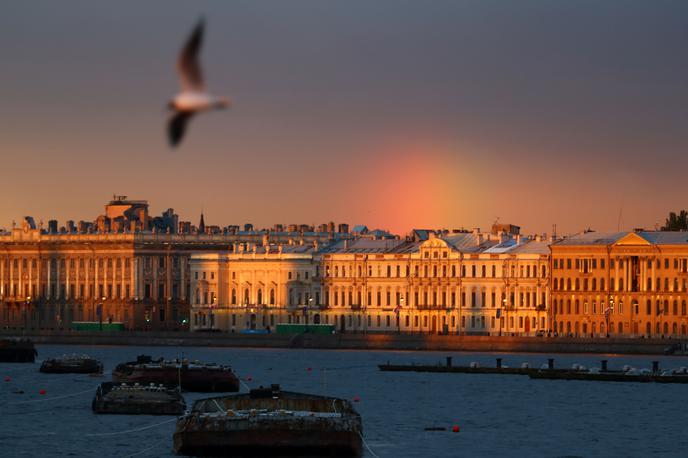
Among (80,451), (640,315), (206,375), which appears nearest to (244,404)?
(80,451)

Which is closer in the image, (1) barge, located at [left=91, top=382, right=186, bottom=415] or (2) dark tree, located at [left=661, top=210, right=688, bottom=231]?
(1) barge, located at [left=91, top=382, right=186, bottom=415]

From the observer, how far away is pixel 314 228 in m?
158

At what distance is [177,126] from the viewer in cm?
2894

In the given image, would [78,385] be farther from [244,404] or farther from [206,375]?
[244,404]

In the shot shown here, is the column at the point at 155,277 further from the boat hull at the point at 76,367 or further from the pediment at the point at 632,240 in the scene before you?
the boat hull at the point at 76,367

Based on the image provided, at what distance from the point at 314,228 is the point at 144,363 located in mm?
77340

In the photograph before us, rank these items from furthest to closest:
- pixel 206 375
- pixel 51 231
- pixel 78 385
→ pixel 51 231
pixel 78 385
pixel 206 375

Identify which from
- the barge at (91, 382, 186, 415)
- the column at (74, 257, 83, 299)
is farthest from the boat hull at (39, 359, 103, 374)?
the column at (74, 257, 83, 299)

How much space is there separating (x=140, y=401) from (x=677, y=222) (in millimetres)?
76164

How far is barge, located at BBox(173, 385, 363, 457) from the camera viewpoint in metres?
51.1

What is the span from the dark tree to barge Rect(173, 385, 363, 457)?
3410 inches

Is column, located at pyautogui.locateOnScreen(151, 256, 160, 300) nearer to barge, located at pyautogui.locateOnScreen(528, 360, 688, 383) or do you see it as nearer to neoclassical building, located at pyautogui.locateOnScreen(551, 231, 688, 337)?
neoclassical building, located at pyautogui.locateOnScreen(551, 231, 688, 337)

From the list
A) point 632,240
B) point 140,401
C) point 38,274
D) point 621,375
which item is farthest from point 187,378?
point 38,274

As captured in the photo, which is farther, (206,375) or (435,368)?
(435,368)
